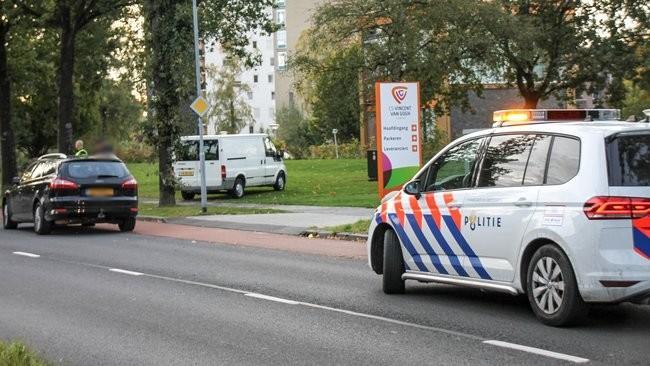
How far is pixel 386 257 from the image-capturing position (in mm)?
9375

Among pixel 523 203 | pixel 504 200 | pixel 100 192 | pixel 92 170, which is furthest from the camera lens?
pixel 92 170

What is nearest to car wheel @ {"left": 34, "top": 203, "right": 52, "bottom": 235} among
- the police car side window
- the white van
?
the white van

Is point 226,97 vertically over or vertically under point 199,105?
over

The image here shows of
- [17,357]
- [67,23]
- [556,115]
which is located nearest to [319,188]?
[67,23]

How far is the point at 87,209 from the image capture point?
58.9 ft

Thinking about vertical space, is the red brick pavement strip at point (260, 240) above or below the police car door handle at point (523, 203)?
below

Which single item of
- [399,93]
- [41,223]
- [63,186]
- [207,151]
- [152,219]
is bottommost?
[152,219]

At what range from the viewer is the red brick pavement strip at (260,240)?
14.2m

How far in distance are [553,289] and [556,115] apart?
1845 mm

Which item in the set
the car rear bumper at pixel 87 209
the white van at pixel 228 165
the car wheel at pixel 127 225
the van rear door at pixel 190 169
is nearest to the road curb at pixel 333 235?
the car rear bumper at pixel 87 209

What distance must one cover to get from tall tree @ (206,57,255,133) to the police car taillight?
60.9 m

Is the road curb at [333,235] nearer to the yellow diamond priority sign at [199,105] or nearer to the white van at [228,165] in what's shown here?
the yellow diamond priority sign at [199,105]

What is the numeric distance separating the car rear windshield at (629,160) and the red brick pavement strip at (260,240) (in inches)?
251

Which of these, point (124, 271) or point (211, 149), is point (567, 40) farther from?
point (124, 271)
